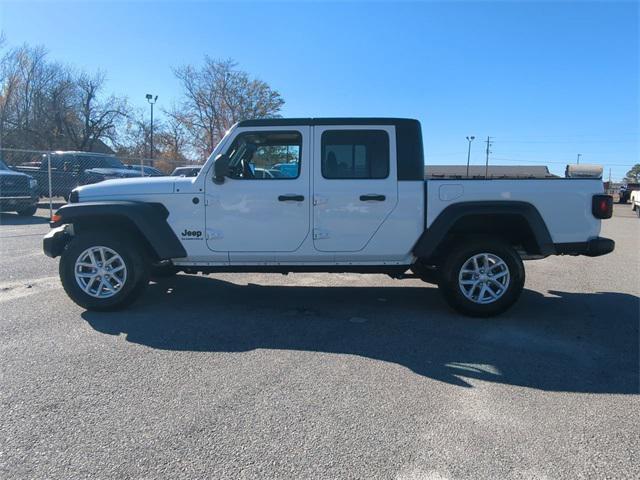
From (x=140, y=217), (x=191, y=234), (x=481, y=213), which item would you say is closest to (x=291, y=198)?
(x=191, y=234)

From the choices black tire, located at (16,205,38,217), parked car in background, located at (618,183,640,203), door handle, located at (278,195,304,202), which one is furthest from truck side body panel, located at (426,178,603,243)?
parked car in background, located at (618,183,640,203)

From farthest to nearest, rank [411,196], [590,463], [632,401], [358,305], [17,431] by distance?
[358,305]
[411,196]
[632,401]
[17,431]
[590,463]

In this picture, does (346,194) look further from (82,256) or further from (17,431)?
(17,431)

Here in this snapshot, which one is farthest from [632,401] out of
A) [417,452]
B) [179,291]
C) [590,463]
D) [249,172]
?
[179,291]

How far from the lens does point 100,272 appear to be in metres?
5.14

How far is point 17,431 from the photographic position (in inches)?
111

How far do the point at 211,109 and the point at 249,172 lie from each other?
130ft

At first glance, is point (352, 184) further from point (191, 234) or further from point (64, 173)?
point (64, 173)

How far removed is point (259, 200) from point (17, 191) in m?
12.9

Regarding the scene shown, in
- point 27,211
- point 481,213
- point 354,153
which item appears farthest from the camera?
point 27,211

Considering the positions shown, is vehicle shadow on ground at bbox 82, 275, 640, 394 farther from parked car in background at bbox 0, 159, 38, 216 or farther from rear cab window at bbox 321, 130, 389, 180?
parked car in background at bbox 0, 159, 38, 216

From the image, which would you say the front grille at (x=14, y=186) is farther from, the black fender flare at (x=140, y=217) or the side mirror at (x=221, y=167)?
the side mirror at (x=221, y=167)

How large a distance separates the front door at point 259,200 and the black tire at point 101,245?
2.81 ft

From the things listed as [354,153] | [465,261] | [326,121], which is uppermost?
[326,121]
